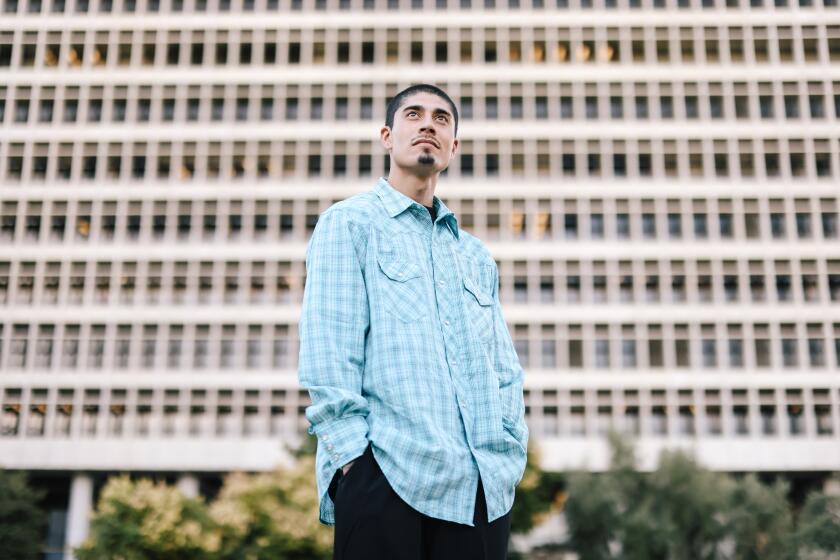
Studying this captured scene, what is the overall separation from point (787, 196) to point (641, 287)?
9.93 m

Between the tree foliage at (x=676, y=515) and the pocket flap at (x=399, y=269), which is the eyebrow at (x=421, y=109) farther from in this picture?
the tree foliage at (x=676, y=515)

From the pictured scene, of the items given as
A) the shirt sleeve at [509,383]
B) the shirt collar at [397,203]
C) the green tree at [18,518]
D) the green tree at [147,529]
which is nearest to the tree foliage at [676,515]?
the green tree at [147,529]

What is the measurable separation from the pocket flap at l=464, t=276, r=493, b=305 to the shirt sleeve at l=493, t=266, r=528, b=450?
7 centimetres

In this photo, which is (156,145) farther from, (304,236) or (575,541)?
(575,541)

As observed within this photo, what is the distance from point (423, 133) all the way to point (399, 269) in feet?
1.86

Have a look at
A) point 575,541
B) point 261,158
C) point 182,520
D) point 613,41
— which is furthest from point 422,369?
point 613,41

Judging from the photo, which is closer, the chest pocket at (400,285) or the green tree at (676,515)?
the chest pocket at (400,285)

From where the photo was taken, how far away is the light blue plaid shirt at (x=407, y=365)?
275 centimetres

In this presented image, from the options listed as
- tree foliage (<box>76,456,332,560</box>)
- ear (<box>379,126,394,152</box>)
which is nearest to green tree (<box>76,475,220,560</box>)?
tree foliage (<box>76,456,332,560</box>)

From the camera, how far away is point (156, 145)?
51.6 metres

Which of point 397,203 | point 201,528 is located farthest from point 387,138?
point 201,528

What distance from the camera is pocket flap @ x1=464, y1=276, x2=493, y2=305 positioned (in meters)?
3.31

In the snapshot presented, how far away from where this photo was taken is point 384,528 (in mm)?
2705

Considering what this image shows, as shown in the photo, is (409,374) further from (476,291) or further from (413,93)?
(413,93)
